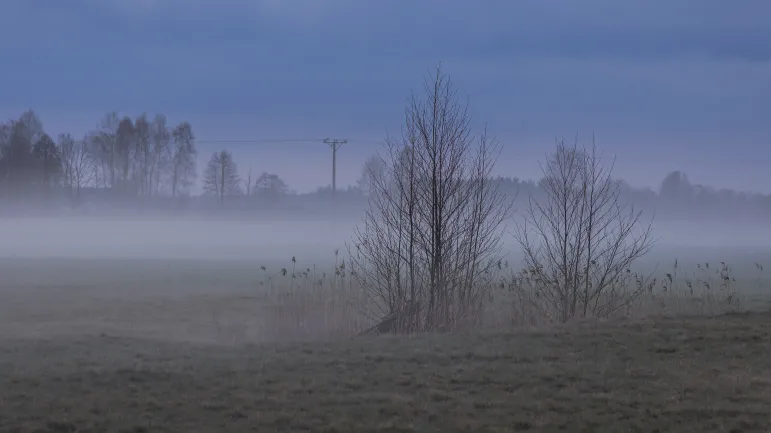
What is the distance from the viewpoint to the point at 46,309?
65.4ft

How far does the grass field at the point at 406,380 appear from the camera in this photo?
7.54m

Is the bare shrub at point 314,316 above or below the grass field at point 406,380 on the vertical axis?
above

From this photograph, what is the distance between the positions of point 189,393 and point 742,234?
98499 mm

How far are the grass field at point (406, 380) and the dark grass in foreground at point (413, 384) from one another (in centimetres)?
2

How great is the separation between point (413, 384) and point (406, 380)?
0.56ft

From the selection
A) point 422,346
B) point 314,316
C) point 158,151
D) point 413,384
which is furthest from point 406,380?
point 158,151

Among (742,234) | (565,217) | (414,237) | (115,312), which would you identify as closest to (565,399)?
(414,237)

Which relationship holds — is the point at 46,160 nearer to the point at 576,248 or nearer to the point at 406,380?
the point at 576,248

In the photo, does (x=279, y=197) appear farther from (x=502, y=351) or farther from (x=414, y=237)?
(x=502, y=351)

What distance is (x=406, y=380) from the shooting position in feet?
30.0

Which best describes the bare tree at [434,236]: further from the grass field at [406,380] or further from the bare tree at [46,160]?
the bare tree at [46,160]

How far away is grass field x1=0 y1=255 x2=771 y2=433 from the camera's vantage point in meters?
7.54

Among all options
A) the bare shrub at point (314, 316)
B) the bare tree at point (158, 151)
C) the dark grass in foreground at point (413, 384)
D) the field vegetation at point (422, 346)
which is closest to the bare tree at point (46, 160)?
the bare tree at point (158, 151)

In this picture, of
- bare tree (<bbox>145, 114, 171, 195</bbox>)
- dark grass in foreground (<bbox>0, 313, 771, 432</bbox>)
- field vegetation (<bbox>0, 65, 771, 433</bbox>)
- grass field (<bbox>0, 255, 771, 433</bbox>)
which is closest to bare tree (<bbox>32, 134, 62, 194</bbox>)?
bare tree (<bbox>145, 114, 171, 195</bbox>)
